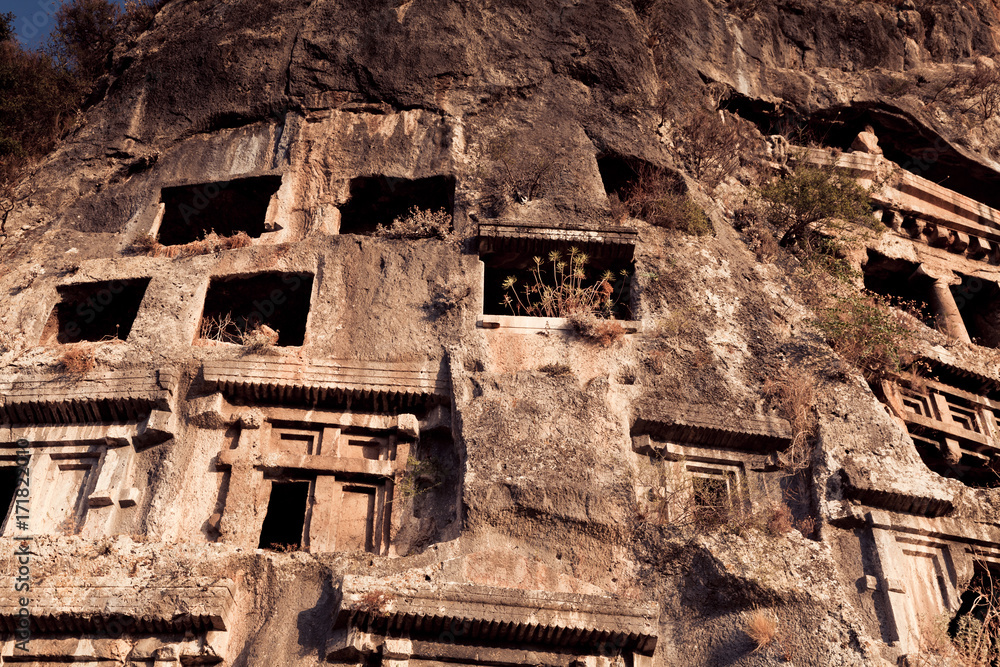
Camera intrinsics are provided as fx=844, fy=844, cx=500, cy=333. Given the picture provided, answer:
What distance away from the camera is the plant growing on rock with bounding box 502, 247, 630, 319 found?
34.6 feet

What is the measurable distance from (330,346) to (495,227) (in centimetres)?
261

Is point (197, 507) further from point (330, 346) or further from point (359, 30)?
point (359, 30)

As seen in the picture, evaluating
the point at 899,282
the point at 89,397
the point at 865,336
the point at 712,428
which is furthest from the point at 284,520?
the point at 899,282

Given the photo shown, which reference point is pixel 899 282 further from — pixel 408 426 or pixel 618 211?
pixel 408 426

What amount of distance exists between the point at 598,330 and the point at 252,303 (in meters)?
4.93

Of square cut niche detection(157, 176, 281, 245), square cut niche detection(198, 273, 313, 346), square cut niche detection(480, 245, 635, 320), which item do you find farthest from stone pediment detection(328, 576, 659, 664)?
square cut niche detection(157, 176, 281, 245)

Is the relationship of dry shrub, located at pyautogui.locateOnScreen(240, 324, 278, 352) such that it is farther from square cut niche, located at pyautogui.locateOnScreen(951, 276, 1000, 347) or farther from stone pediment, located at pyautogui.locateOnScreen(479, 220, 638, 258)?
square cut niche, located at pyautogui.locateOnScreen(951, 276, 1000, 347)

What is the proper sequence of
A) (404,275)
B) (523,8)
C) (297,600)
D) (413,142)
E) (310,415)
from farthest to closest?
(523,8) → (413,142) → (404,275) → (310,415) → (297,600)

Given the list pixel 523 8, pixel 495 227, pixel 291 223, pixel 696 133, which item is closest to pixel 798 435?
pixel 495 227

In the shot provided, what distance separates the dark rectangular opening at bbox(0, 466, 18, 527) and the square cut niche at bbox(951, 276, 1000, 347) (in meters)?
15.2

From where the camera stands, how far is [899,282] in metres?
15.2

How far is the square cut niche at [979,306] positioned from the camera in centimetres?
1529

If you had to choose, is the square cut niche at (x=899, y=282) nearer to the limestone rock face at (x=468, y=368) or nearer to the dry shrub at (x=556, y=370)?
the limestone rock face at (x=468, y=368)

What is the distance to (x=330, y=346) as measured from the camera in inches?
393
